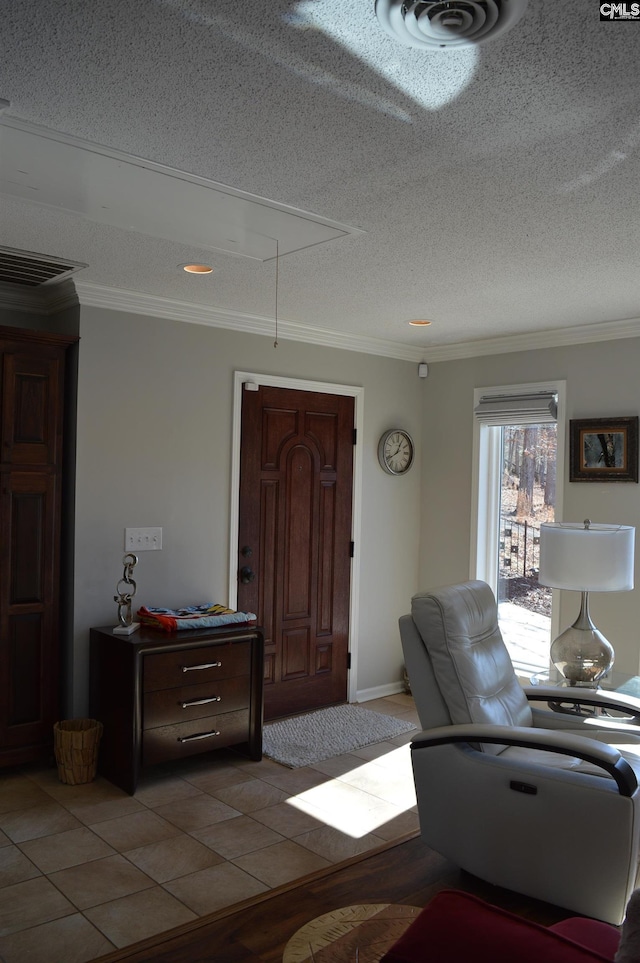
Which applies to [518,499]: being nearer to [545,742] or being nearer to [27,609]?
[545,742]

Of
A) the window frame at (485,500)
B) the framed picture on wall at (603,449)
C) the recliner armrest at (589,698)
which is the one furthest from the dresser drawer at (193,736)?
the framed picture on wall at (603,449)

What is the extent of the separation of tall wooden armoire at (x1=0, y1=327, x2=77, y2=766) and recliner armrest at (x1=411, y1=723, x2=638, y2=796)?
2.03 m

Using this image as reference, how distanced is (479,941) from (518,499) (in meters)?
3.85

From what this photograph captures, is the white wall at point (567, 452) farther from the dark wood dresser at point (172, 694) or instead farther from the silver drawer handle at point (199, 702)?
the silver drawer handle at point (199, 702)

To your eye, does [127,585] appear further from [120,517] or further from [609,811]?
[609,811]

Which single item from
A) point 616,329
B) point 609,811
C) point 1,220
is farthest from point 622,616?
point 1,220

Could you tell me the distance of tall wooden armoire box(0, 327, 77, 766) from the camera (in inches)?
149

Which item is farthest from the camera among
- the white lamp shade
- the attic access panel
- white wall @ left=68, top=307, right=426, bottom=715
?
white wall @ left=68, top=307, right=426, bottom=715

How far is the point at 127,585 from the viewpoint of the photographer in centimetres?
418

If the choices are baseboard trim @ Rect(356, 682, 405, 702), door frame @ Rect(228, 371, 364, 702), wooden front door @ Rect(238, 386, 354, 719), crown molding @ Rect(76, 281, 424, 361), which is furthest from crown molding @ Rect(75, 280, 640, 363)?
baseboard trim @ Rect(356, 682, 405, 702)

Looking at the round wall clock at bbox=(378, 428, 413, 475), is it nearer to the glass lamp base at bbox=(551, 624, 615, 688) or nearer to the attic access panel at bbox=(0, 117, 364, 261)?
the glass lamp base at bbox=(551, 624, 615, 688)

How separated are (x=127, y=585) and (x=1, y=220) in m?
1.97

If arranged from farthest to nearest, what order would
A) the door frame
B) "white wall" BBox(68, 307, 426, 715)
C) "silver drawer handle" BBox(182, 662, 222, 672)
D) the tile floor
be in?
the door frame → "white wall" BBox(68, 307, 426, 715) → "silver drawer handle" BBox(182, 662, 222, 672) → the tile floor

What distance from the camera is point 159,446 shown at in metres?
4.32
